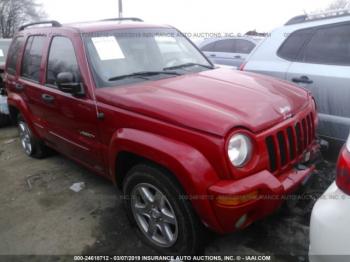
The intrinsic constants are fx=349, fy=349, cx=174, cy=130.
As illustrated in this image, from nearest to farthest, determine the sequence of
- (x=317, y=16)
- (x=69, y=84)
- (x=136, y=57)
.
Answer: (x=69, y=84), (x=136, y=57), (x=317, y=16)

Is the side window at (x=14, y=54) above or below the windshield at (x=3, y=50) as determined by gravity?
above

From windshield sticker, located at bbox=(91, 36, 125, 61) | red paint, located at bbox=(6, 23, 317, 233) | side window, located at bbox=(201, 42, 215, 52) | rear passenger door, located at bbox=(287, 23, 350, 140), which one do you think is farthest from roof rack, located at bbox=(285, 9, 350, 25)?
side window, located at bbox=(201, 42, 215, 52)

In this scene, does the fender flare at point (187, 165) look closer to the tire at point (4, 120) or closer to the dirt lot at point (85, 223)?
the dirt lot at point (85, 223)

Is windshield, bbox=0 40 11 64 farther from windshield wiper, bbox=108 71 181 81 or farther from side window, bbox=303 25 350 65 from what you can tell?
side window, bbox=303 25 350 65

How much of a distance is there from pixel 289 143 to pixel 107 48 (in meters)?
1.85

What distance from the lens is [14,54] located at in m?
4.90

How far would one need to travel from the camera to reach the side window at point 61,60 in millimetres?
3348

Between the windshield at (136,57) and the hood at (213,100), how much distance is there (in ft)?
0.59

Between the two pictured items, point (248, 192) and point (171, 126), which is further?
point (171, 126)

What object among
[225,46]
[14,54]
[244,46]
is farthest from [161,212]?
[225,46]

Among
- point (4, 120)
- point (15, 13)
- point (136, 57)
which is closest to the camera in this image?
point (136, 57)

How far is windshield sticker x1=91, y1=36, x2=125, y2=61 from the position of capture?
3.22 meters

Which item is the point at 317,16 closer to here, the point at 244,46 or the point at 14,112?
the point at 14,112

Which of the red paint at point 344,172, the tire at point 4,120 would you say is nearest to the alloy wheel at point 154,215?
the red paint at point 344,172
